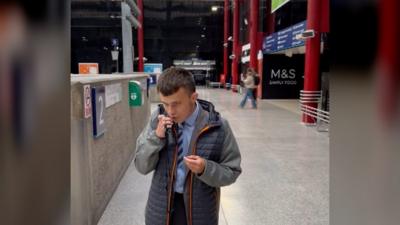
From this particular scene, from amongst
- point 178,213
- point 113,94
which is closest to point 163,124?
point 178,213

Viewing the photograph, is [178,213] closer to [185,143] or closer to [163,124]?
[185,143]

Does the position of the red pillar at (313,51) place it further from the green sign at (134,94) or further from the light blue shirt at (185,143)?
the light blue shirt at (185,143)

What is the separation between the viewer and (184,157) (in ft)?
6.35

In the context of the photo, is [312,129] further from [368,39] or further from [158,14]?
[158,14]

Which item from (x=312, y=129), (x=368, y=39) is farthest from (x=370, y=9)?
(x=312, y=129)

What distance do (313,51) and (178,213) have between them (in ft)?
33.0

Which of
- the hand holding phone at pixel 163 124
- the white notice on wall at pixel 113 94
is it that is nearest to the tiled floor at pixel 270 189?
the white notice on wall at pixel 113 94

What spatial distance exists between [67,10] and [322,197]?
15.7ft

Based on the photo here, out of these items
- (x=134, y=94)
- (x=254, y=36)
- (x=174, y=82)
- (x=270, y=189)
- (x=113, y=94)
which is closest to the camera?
(x=174, y=82)

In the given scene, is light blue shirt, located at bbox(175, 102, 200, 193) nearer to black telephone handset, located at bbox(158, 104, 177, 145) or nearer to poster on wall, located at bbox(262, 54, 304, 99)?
black telephone handset, located at bbox(158, 104, 177, 145)

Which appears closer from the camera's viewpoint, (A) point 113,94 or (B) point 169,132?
(B) point 169,132

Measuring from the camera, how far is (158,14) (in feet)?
122

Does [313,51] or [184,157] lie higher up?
[313,51]

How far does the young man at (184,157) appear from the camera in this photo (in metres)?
1.97
